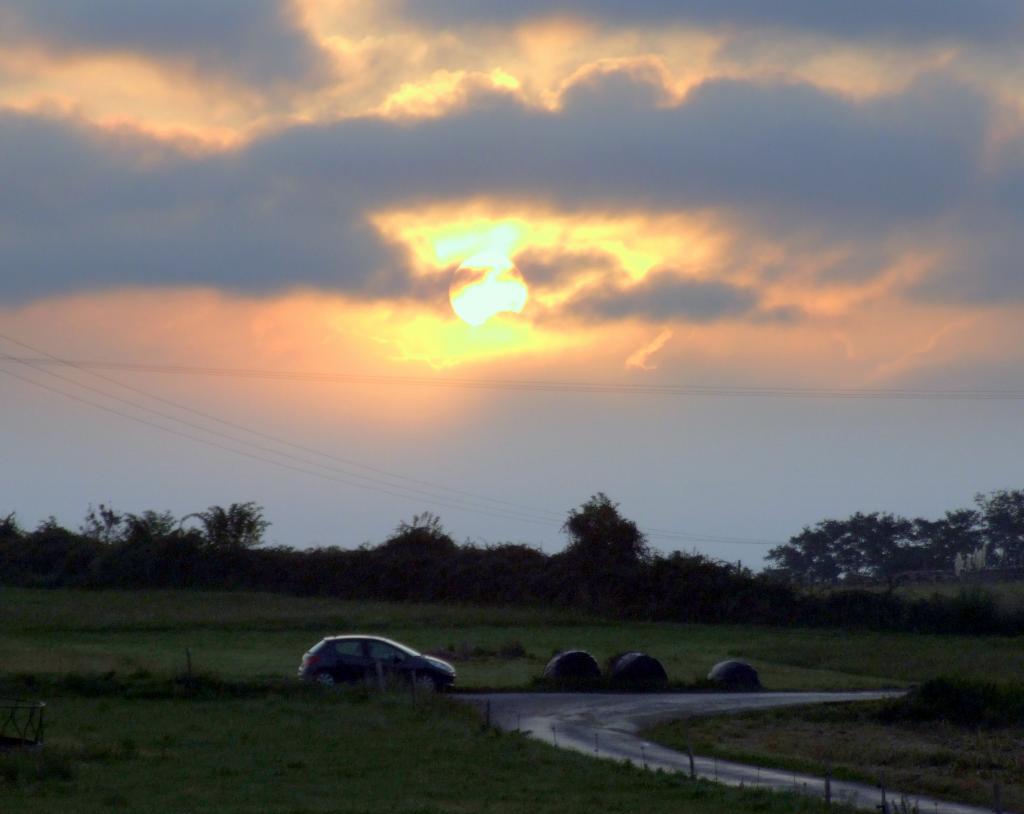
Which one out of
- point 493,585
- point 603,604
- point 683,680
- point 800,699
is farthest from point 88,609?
point 800,699

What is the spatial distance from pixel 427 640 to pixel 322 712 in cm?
2801

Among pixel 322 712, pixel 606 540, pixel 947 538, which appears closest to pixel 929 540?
pixel 947 538

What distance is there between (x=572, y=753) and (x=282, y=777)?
6.55m

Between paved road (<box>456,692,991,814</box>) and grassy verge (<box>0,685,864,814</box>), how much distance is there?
1804mm

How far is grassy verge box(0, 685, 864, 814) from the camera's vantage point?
19891 mm

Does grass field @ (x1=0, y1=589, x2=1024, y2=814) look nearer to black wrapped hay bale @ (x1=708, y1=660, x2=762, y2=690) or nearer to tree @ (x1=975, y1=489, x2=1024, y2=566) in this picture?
black wrapped hay bale @ (x1=708, y1=660, x2=762, y2=690)

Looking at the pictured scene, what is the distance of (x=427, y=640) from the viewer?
5919 cm

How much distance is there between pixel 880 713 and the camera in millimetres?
36750

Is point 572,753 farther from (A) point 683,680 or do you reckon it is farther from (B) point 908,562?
(B) point 908,562

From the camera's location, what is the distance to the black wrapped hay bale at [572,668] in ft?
141

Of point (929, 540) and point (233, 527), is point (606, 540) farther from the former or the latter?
point (929, 540)

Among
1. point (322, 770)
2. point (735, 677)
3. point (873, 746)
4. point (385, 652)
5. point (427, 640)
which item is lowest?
point (322, 770)

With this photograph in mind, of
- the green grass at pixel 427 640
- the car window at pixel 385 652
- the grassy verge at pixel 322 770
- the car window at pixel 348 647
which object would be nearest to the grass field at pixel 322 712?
the grassy verge at pixel 322 770

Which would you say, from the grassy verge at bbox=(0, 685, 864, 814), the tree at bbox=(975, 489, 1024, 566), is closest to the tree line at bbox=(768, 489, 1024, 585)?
the tree at bbox=(975, 489, 1024, 566)
